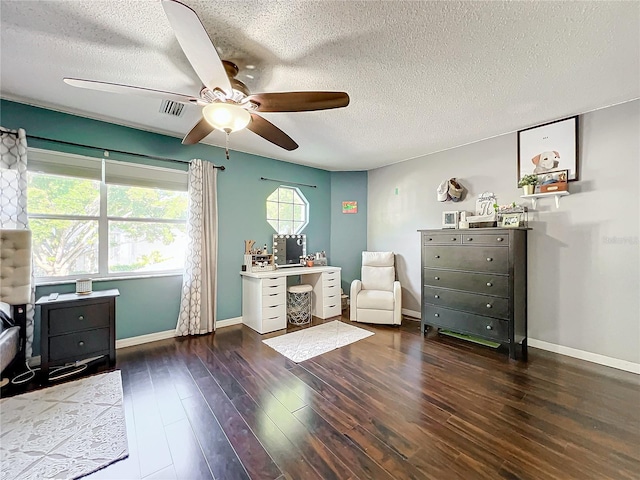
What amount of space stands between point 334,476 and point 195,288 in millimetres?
2667

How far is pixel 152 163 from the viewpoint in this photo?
326 centimetres

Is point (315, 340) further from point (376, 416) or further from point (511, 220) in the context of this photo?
point (511, 220)

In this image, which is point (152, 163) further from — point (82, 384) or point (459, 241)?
point (459, 241)

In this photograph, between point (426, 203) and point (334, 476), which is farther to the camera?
point (426, 203)

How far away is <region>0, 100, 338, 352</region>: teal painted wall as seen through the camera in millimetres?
2715

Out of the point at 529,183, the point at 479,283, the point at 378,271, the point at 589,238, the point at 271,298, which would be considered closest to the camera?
the point at 589,238

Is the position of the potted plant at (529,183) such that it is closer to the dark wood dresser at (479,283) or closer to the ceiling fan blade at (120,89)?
the dark wood dresser at (479,283)

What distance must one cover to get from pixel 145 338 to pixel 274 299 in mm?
1573

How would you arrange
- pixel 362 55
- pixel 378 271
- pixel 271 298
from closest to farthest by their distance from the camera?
1. pixel 362 55
2. pixel 271 298
3. pixel 378 271

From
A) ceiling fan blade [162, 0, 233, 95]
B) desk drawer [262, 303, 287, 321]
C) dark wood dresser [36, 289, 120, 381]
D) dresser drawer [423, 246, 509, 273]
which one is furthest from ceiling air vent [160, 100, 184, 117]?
dresser drawer [423, 246, 509, 273]

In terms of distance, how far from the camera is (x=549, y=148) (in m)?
2.91

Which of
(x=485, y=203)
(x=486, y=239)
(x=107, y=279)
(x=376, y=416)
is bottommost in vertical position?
(x=376, y=416)

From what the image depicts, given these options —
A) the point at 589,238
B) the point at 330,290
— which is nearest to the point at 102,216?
the point at 330,290

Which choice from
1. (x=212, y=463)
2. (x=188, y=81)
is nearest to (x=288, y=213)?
(x=188, y=81)
